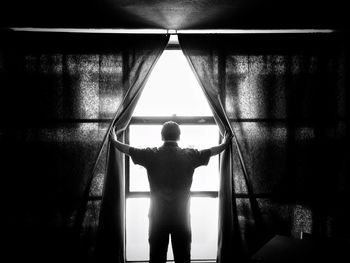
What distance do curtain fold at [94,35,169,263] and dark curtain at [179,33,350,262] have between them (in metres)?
0.38

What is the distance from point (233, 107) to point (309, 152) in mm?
888

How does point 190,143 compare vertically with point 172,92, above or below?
below

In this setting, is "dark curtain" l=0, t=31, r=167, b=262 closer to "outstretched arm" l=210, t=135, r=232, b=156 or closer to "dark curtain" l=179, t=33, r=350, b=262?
"dark curtain" l=179, t=33, r=350, b=262

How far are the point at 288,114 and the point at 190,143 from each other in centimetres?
105

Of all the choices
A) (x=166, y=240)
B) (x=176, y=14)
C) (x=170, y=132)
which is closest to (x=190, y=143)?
(x=170, y=132)

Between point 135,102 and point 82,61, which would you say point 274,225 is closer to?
point 135,102

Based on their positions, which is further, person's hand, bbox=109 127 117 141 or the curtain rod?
the curtain rod

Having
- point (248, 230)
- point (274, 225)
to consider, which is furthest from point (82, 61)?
point (274, 225)

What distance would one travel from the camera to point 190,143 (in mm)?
2889

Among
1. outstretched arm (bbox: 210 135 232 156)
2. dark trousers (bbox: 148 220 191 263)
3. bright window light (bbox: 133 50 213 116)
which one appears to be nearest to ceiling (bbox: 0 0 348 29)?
bright window light (bbox: 133 50 213 116)

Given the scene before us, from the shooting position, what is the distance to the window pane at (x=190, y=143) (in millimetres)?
2836

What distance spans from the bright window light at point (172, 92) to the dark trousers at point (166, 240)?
1.21m

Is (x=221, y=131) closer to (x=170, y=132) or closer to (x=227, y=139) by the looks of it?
(x=227, y=139)

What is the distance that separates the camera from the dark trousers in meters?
2.12
